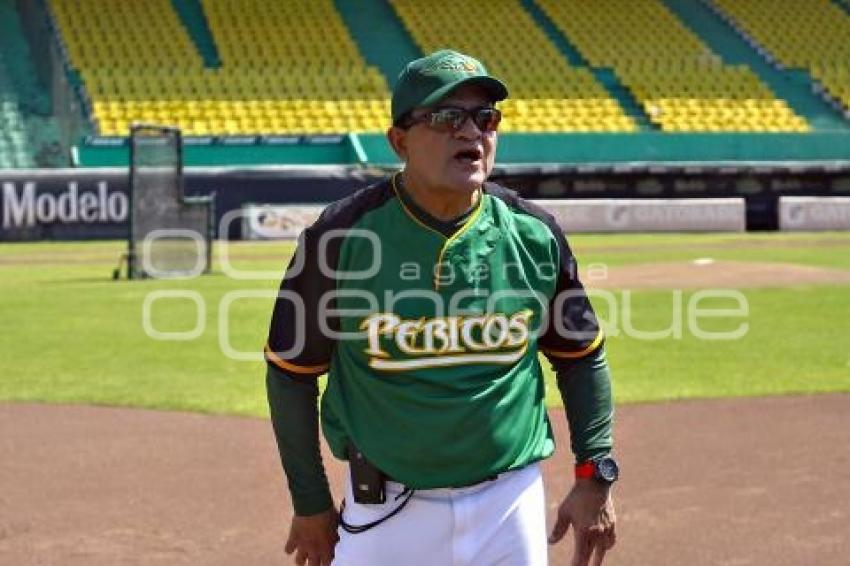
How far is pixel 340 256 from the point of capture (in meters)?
3.39

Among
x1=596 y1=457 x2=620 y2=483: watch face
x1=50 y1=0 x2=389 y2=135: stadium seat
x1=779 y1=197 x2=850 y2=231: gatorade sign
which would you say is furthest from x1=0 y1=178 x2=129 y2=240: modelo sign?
x1=596 y1=457 x2=620 y2=483: watch face

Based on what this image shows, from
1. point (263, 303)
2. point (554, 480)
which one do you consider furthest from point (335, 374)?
point (263, 303)

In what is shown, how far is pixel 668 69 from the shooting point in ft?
145

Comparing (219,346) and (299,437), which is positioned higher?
(299,437)

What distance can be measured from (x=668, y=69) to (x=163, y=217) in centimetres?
2511

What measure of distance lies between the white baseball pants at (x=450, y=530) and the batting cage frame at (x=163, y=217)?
19.5 meters

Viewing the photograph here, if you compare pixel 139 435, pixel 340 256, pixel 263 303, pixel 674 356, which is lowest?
pixel 263 303

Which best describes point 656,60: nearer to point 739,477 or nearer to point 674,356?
point 674,356

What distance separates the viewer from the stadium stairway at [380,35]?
42.7 metres

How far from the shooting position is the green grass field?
11.5 meters

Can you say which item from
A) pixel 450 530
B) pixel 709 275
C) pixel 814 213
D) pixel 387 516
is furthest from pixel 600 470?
pixel 814 213

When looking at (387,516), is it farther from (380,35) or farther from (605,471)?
(380,35)

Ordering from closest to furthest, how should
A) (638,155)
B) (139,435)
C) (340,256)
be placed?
1. (340,256)
2. (139,435)
3. (638,155)

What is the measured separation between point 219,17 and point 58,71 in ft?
20.2
